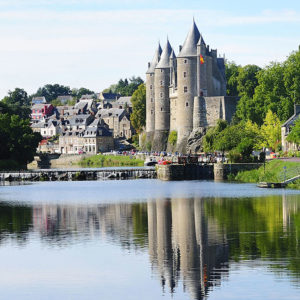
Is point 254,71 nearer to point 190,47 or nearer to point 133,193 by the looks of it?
point 190,47

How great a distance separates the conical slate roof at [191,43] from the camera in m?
99.7

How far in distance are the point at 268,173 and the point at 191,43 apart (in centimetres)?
4138

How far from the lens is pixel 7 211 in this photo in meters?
44.9

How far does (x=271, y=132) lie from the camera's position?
285 ft

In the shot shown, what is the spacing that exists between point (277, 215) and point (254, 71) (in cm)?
7360

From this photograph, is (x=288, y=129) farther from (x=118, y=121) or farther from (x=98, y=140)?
(x=118, y=121)

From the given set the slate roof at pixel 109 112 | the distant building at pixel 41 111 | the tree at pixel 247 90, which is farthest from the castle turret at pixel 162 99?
the distant building at pixel 41 111

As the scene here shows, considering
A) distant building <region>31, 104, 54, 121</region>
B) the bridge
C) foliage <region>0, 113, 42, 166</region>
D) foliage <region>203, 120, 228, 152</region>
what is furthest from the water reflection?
distant building <region>31, 104, 54, 121</region>

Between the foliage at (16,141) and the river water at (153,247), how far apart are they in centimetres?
4147

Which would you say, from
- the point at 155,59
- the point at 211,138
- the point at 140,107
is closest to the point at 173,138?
the point at 155,59

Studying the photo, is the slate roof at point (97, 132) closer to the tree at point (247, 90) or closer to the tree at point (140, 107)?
the tree at point (140, 107)

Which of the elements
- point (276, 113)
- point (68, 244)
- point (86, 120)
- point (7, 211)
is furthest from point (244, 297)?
point (86, 120)

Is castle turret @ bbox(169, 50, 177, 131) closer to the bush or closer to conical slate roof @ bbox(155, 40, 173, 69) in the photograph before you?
conical slate roof @ bbox(155, 40, 173, 69)

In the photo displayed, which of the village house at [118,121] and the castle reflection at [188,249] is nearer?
the castle reflection at [188,249]
